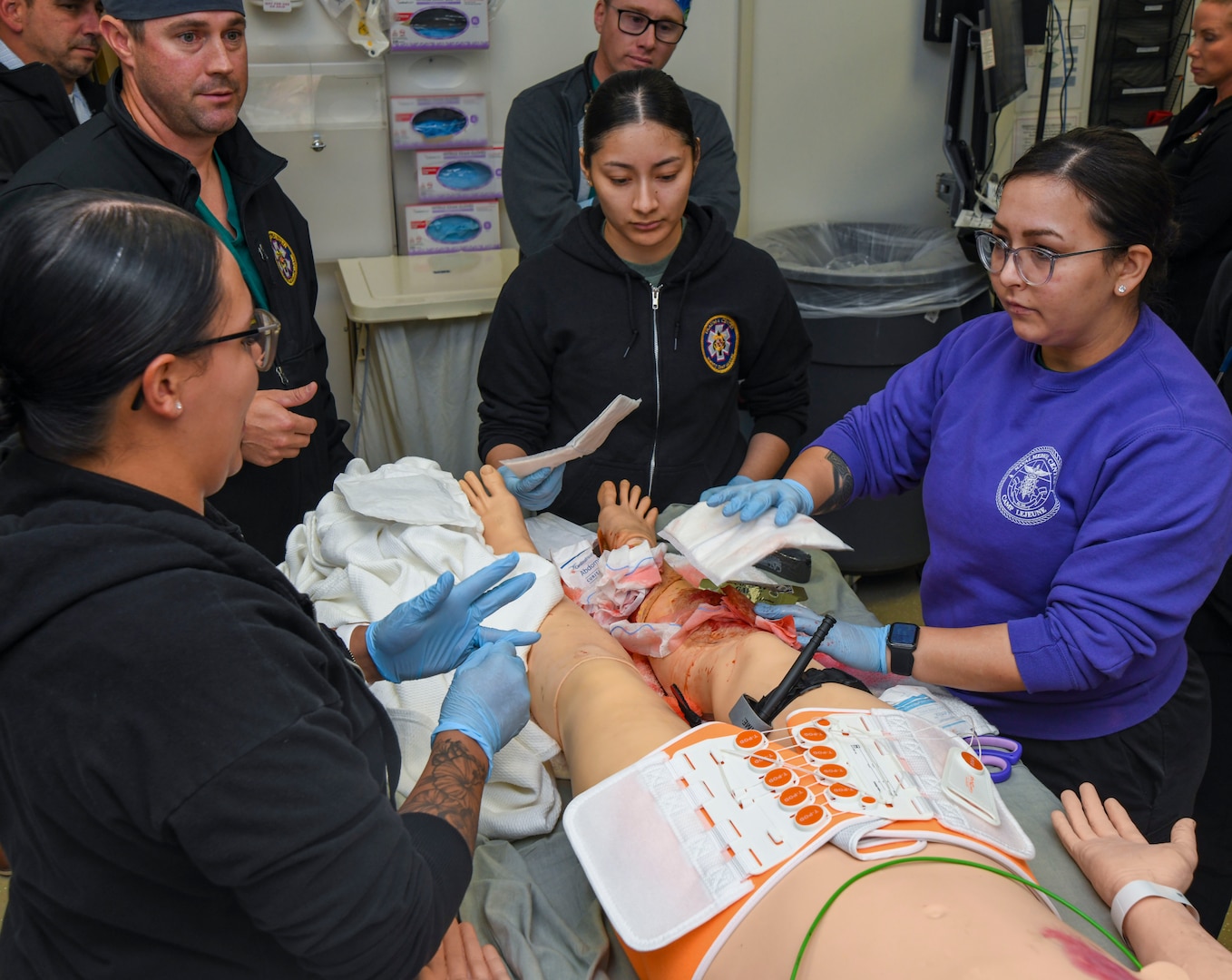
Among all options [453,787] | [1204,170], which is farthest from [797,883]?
[1204,170]

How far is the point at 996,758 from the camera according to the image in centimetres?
143

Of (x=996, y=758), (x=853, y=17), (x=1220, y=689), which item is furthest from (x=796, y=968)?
(x=853, y=17)

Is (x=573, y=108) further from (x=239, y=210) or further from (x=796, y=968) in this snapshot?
(x=796, y=968)

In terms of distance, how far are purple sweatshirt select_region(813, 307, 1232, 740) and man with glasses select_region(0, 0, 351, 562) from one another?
44.7 inches

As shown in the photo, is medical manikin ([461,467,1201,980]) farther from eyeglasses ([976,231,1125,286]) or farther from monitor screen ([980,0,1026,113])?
monitor screen ([980,0,1026,113])

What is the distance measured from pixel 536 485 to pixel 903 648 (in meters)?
0.87

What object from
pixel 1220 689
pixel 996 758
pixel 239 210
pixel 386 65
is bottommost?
pixel 1220 689

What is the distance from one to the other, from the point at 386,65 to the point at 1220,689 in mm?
2915

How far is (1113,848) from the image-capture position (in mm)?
1233

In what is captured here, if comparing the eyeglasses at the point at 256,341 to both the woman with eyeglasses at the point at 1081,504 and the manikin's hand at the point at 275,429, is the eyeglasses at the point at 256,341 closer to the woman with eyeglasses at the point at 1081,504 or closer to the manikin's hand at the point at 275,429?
the manikin's hand at the point at 275,429

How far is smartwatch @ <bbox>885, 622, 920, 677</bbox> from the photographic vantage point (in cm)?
151

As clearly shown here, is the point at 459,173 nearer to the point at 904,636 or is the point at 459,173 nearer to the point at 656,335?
the point at 656,335

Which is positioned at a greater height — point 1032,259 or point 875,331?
point 1032,259

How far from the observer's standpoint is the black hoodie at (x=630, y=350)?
2.20m
